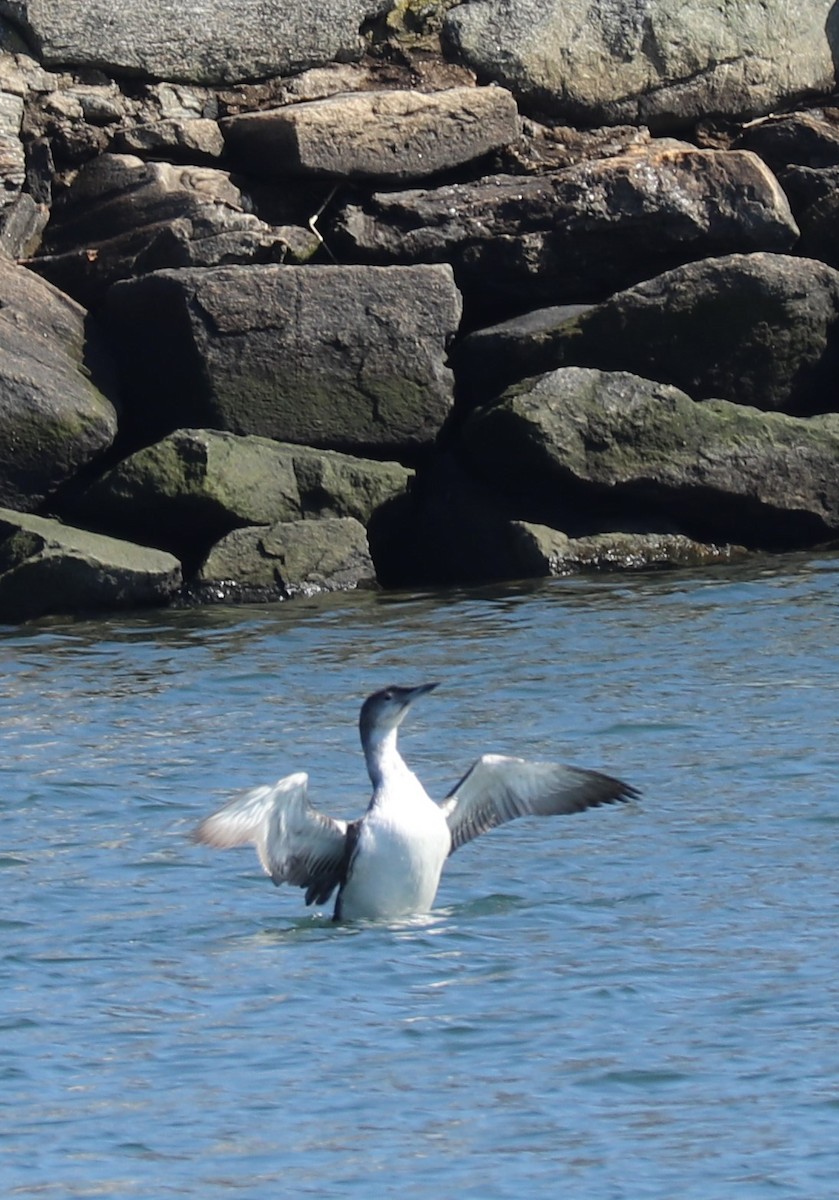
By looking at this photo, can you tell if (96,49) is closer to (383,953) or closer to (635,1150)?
(383,953)

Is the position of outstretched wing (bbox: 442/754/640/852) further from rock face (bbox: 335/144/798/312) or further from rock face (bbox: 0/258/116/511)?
rock face (bbox: 335/144/798/312)

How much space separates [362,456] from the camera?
14609 millimetres

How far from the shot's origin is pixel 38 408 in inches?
531

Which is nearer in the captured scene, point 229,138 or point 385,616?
point 385,616

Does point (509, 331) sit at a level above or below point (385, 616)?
above

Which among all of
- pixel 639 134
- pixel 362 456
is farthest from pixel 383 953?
pixel 639 134

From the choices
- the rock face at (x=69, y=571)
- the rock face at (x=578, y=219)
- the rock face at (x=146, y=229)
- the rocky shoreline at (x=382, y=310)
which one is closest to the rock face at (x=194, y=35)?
the rocky shoreline at (x=382, y=310)

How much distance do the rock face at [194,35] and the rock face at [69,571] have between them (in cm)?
367

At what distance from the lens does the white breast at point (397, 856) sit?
6949mm

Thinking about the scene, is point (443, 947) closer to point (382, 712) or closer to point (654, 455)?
point (382, 712)

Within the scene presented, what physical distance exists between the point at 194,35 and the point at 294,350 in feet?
9.37

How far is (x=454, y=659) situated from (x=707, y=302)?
4.10m

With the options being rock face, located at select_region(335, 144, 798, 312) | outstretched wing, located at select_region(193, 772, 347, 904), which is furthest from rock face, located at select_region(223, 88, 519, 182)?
outstretched wing, located at select_region(193, 772, 347, 904)

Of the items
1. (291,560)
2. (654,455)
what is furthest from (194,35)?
(654,455)
